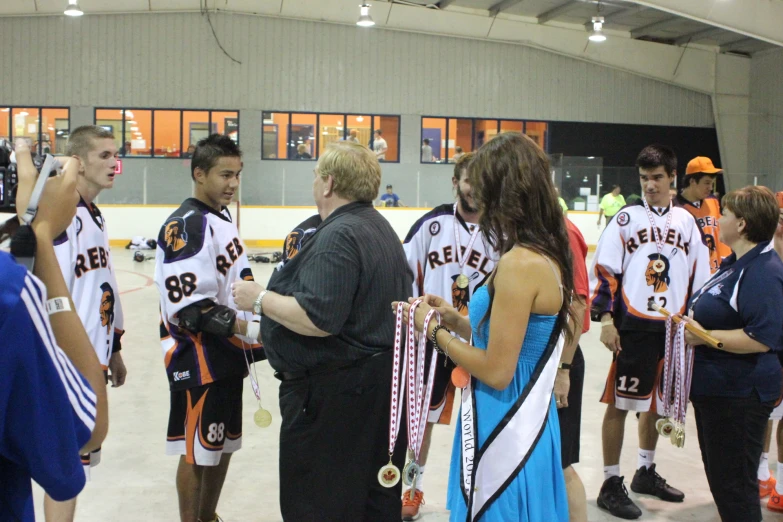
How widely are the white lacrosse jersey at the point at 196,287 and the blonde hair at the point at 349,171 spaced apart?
78 cm

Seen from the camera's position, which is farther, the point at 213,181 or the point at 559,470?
the point at 213,181

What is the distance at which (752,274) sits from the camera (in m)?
2.93

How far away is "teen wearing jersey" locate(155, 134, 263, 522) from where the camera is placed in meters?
2.98

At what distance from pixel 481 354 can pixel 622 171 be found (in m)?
18.4

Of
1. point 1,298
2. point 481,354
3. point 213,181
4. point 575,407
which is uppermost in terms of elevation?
point 213,181

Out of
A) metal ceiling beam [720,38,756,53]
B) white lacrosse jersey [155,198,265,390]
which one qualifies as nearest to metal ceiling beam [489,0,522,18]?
metal ceiling beam [720,38,756,53]

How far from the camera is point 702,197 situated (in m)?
4.81

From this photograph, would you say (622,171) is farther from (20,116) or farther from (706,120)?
(20,116)

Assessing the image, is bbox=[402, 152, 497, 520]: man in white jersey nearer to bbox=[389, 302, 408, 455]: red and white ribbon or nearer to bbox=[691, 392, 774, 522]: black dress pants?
bbox=[691, 392, 774, 522]: black dress pants

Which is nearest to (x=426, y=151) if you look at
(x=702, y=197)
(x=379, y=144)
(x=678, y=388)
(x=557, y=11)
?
(x=379, y=144)

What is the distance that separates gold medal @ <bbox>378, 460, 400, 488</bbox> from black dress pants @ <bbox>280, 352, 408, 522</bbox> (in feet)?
0.27

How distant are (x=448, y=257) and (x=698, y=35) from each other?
2029cm

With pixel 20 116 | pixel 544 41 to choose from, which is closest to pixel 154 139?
pixel 20 116

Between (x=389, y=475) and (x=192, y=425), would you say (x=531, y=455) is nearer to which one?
→ (x=389, y=475)
